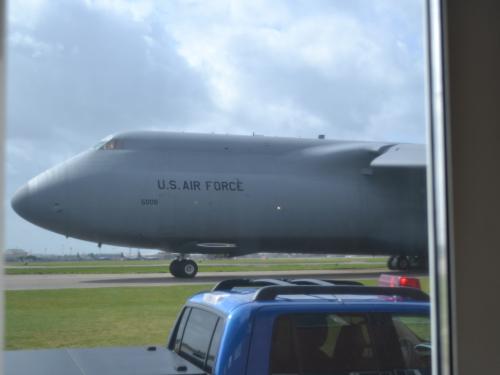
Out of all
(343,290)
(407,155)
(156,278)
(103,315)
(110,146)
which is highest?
(110,146)

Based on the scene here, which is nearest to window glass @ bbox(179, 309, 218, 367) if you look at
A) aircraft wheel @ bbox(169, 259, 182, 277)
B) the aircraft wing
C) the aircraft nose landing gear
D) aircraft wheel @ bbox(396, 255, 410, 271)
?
the aircraft wing

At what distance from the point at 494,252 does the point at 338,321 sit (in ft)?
2.24

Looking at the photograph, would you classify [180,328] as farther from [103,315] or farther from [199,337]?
[103,315]

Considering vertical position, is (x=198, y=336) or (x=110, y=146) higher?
(x=110, y=146)

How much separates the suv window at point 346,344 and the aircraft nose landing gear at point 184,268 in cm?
279

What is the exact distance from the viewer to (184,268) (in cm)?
493

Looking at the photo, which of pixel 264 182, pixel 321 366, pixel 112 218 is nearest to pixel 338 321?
pixel 321 366

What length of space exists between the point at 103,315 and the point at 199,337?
227 cm

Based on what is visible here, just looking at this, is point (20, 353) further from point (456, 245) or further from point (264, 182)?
point (264, 182)

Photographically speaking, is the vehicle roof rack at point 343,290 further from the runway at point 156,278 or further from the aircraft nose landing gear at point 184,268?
the aircraft nose landing gear at point 184,268

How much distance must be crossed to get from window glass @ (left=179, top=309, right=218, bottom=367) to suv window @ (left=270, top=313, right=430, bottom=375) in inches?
9.2

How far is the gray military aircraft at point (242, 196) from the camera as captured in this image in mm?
7461

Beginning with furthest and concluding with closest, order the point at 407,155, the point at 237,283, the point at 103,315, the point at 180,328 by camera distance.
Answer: the point at 103,315 < the point at 407,155 < the point at 237,283 < the point at 180,328

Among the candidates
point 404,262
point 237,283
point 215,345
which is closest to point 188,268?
point 404,262
